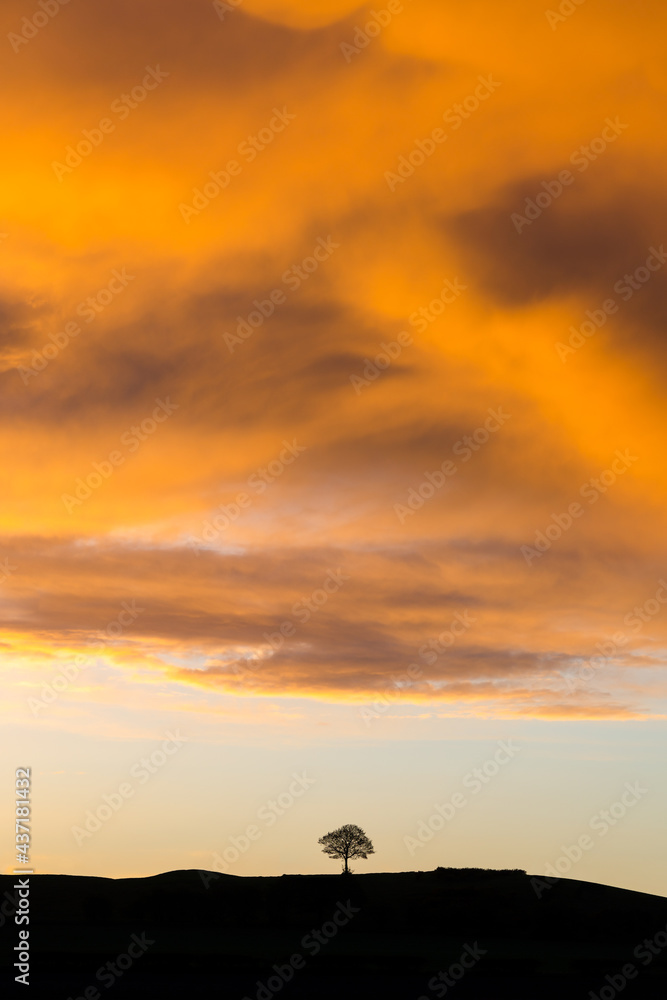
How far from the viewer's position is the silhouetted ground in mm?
62500

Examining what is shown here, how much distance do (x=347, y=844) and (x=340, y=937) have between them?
52.6m

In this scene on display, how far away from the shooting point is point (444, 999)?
5788 cm

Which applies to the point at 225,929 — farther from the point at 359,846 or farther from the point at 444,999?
the point at 359,846

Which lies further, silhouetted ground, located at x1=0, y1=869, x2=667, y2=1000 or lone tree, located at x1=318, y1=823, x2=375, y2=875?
lone tree, located at x1=318, y1=823, x2=375, y2=875

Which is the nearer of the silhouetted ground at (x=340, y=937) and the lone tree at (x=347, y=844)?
the silhouetted ground at (x=340, y=937)

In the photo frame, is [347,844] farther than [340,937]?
Yes

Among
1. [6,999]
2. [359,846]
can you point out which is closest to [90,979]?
[6,999]

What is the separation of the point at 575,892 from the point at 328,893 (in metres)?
27.2

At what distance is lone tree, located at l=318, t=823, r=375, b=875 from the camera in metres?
140

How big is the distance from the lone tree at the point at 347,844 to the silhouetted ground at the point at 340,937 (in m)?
17.4

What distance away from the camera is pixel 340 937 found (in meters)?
88.1

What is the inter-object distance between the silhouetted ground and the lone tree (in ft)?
57.2

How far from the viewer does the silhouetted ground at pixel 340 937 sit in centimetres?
6250

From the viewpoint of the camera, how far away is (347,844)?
458 ft
